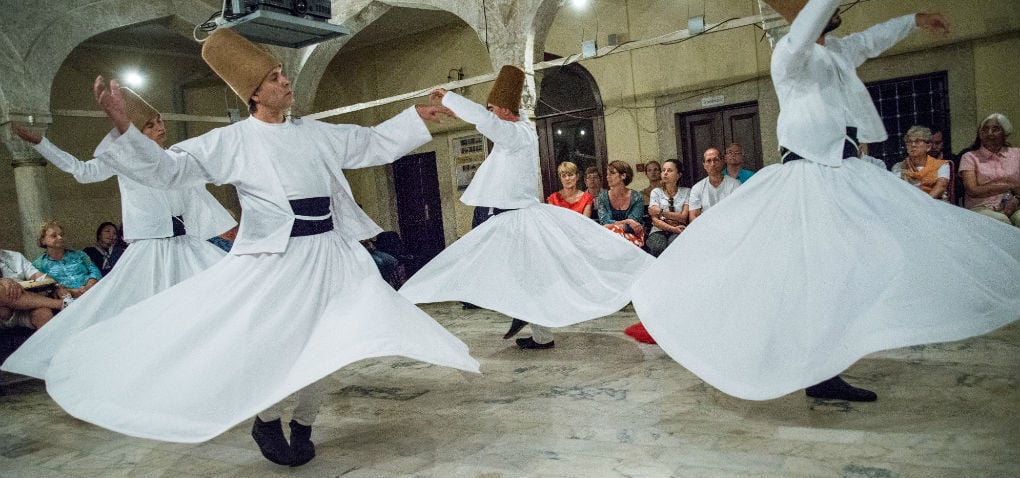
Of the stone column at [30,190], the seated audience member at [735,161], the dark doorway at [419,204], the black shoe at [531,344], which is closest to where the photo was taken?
the black shoe at [531,344]

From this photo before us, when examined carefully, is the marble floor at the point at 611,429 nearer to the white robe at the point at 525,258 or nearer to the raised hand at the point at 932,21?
the white robe at the point at 525,258

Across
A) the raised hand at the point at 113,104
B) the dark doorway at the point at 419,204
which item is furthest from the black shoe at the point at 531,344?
the dark doorway at the point at 419,204

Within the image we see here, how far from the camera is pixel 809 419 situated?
109 inches

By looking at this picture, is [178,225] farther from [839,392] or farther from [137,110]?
[839,392]

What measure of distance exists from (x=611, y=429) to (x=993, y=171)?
4310 millimetres

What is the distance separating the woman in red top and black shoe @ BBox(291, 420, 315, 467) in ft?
11.5

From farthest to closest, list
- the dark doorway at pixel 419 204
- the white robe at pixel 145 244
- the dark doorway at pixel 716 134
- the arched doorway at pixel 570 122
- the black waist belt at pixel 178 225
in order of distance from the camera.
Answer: the dark doorway at pixel 419 204, the arched doorway at pixel 570 122, the dark doorway at pixel 716 134, the black waist belt at pixel 178 225, the white robe at pixel 145 244

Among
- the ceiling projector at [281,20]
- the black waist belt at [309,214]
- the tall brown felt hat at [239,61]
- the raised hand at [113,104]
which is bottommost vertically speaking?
the black waist belt at [309,214]

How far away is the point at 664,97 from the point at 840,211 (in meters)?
6.52

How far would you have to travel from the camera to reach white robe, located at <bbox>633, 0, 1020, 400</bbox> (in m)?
2.47

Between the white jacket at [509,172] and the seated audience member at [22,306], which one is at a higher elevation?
the white jacket at [509,172]

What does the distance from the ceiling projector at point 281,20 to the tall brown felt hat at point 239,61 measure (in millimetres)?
3777

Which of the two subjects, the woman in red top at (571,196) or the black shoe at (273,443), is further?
the woman in red top at (571,196)

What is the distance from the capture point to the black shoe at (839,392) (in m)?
2.94
